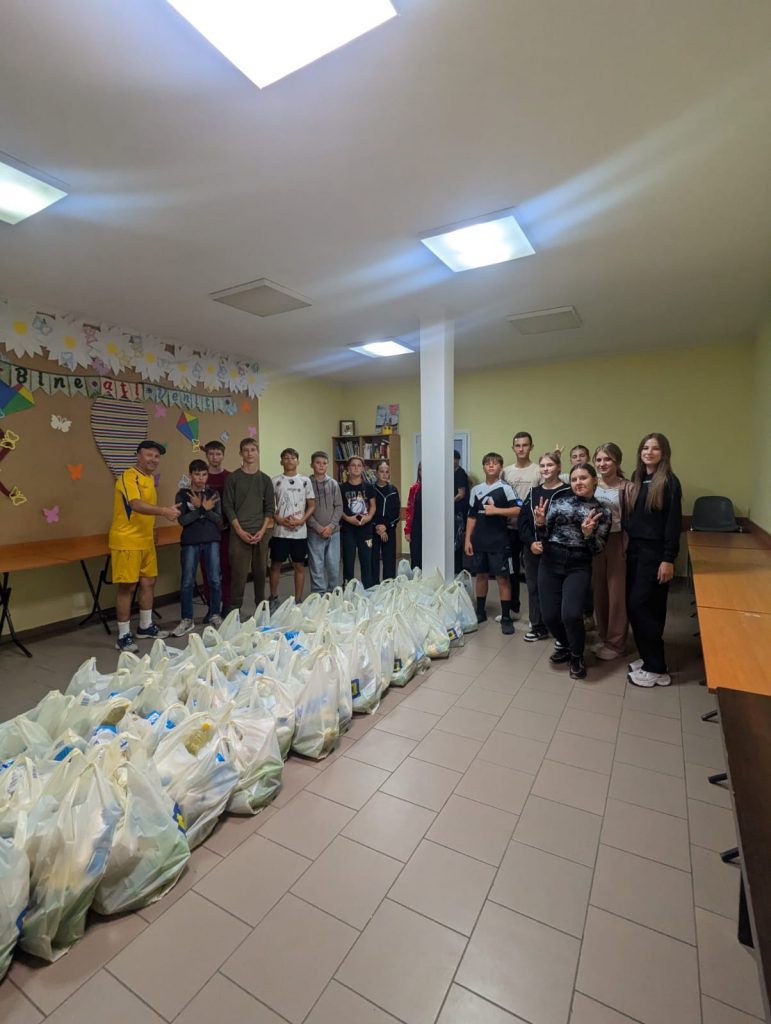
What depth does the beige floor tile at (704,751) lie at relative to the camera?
217cm

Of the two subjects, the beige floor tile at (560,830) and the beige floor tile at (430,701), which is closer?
the beige floor tile at (560,830)

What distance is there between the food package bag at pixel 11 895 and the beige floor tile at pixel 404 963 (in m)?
0.87

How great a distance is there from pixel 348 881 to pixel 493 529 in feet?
8.96

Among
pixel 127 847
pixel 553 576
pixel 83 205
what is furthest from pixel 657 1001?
pixel 83 205

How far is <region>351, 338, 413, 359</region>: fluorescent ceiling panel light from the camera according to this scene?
5.08m

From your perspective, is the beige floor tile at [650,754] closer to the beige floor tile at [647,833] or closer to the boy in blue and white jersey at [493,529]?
→ the beige floor tile at [647,833]

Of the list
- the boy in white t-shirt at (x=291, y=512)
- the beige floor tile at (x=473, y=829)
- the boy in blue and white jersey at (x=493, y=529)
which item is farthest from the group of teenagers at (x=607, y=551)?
the boy in white t-shirt at (x=291, y=512)

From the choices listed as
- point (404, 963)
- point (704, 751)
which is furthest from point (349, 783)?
point (704, 751)

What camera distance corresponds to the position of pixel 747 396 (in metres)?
5.01

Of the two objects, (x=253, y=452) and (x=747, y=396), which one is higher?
(x=747, y=396)

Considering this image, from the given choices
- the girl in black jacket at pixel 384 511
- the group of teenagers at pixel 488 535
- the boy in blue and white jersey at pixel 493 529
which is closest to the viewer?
the group of teenagers at pixel 488 535

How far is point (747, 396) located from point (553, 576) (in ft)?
11.9

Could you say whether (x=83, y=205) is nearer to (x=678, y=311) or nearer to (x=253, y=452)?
(x=253, y=452)

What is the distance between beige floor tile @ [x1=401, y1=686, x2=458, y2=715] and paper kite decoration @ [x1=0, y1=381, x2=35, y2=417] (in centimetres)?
359
